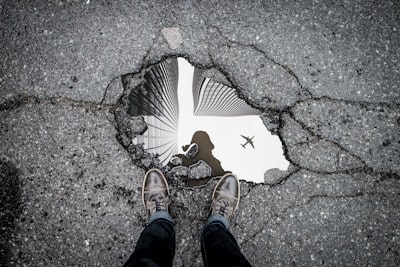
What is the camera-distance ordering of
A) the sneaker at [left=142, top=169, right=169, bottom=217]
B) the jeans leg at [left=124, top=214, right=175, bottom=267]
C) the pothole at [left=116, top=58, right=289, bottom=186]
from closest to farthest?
the jeans leg at [left=124, top=214, right=175, bottom=267] → the sneaker at [left=142, top=169, right=169, bottom=217] → the pothole at [left=116, top=58, right=289, bottom=186]

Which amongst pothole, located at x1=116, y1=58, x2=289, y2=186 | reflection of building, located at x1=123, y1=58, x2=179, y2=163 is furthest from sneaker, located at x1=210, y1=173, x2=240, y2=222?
reflection of building, located at x1=123, y1=58, x2=179, y2=163

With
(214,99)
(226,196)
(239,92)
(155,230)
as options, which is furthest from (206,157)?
(155,230)

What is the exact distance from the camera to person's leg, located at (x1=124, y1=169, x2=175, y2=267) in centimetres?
177

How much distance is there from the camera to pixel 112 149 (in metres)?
2.36

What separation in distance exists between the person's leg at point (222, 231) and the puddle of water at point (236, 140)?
0.56 feet

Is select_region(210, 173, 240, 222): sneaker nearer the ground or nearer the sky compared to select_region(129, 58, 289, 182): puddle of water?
nearer the ground

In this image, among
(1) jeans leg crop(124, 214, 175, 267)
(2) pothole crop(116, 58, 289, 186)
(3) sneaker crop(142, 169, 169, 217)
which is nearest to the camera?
(1) jeans leg crop(124, 214, 175, 267)

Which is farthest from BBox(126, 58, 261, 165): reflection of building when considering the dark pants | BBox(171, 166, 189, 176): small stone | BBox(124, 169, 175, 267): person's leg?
the dark pants

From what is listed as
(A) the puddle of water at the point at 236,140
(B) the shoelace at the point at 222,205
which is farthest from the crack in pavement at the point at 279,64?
(B) the shoelace at the point at 222,205

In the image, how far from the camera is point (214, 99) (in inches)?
101

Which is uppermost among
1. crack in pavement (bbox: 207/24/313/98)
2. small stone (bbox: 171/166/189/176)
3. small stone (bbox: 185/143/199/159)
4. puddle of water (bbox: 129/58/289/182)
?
crack in pavement (bbox: 207/24/313/98)

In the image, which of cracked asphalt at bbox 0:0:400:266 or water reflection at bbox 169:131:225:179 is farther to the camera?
water reflection at bbox 169:131:225:179

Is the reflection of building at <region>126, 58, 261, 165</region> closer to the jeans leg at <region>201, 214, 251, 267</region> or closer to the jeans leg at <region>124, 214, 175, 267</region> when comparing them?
the jeans leg at <region>124, 214, 175, 267</region>

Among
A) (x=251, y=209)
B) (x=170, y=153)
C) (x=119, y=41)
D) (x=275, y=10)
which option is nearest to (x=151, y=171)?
(x=170, y=153)
